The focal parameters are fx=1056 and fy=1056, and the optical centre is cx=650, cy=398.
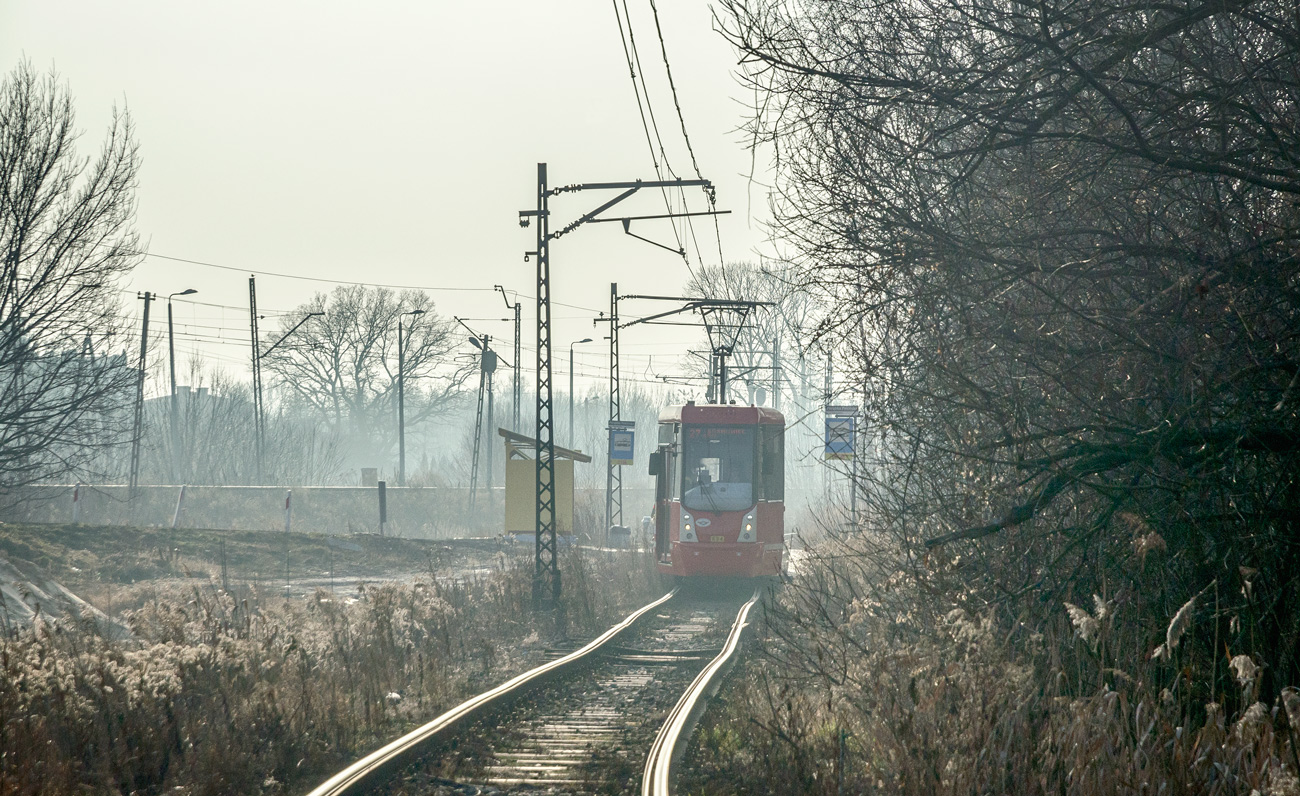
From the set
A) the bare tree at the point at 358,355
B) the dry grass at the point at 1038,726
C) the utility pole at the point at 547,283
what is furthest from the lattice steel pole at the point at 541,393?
the bare tree at the point at 358,355

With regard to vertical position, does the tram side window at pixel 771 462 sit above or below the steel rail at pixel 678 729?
above

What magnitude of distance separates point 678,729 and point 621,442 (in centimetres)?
1743

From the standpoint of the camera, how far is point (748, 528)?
61.4 ft

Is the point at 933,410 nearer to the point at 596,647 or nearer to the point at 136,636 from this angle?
the point at 596,647

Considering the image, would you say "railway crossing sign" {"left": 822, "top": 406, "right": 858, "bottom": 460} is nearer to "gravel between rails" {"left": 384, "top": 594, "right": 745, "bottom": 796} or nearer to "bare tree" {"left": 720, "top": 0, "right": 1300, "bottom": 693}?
"bare tree" {"left": 720, "top": 0, "right": 1300, "bottom": 693}

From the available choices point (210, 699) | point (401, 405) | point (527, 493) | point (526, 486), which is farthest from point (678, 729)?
point (401, 405)

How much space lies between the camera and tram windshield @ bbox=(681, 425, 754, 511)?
18.8 m

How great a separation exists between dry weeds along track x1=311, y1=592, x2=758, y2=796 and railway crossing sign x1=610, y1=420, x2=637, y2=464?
12054 millimetres

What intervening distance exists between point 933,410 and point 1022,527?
3.88 feet

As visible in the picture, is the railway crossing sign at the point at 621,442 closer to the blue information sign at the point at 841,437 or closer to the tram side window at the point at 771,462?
the tram side window at the point at 771,462

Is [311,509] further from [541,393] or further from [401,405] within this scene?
[541,393]

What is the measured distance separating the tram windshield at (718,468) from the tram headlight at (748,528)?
0.20 metres

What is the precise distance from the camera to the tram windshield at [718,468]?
1877 cm

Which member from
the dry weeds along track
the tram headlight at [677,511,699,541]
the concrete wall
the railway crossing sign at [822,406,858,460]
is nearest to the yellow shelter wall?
the tram headlight at [677,511,699,541]
